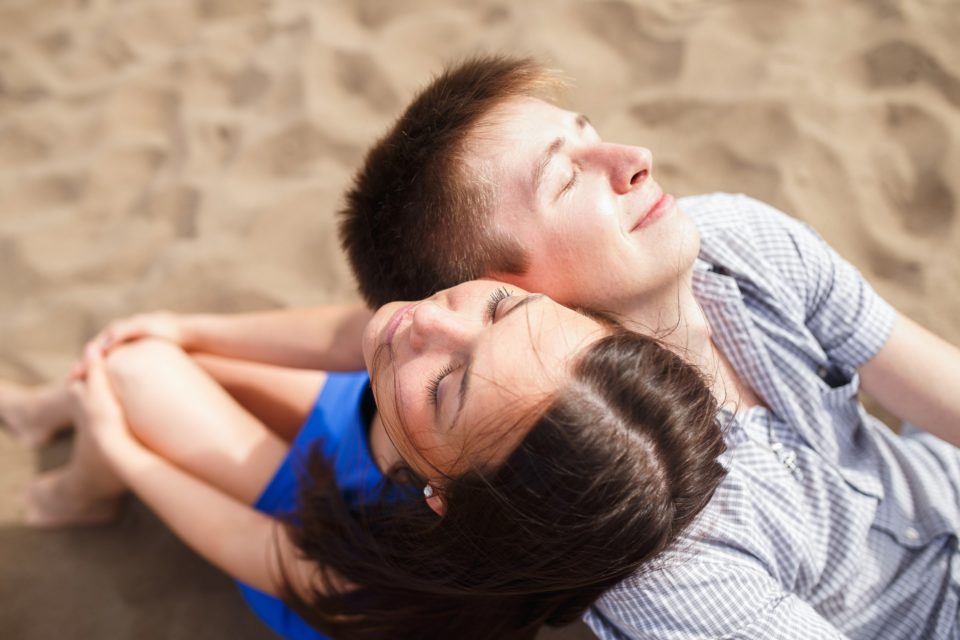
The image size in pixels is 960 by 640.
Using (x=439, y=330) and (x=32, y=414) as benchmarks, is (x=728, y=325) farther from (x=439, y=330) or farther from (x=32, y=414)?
(x=32, y=414)

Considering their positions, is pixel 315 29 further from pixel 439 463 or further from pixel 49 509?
pixel 439 463

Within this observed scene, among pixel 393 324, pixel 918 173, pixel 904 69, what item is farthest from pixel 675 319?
pixel 904 69

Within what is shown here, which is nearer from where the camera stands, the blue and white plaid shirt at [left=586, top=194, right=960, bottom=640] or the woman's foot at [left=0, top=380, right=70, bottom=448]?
the blue and white plaid shirt at [left=586, top=194, right=960, bottom=640]

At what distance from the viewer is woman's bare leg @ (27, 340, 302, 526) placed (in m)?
1.63

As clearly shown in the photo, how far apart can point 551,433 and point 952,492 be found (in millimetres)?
1050

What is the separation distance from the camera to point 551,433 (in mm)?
958

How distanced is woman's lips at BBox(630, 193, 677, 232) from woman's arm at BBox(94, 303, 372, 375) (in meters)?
0.77

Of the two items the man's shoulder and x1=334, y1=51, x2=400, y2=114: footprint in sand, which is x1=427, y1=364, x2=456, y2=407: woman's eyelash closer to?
the man's shoulder

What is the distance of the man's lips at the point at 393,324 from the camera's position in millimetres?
1121

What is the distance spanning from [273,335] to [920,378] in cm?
145

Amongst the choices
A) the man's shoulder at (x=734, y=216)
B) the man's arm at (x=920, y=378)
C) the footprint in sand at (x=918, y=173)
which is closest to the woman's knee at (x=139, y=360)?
the man's shoulder at (x=734, y=216)

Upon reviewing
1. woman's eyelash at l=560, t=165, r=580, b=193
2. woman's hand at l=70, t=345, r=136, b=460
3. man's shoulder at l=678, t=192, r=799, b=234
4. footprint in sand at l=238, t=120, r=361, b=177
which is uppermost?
woman's eyelash at l=560, t=165, r=580, b=193

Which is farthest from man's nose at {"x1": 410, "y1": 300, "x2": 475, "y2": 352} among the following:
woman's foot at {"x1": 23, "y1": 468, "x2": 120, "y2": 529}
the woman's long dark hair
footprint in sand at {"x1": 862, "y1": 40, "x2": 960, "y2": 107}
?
footprint in sand at {"x1": 862, "y1": 40, "x2": 960, "y2": 107}

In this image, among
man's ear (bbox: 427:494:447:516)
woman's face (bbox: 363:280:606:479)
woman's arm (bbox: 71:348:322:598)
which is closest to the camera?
woman's face (bbox: 363:280:606:479)
